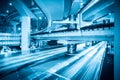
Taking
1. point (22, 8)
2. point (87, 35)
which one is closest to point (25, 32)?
point (22, 8)

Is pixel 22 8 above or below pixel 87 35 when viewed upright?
above

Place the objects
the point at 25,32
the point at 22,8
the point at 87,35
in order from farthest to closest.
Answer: the point at 25,32, the point at 22,8, the point at 87,35

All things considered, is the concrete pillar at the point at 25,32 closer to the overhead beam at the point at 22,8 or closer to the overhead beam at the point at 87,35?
the overhead beam at the point at 22,8

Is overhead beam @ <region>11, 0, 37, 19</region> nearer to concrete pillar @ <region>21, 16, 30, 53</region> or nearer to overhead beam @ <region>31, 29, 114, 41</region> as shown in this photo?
concrete pillar @ <region>21, 16, 30, 53</region>

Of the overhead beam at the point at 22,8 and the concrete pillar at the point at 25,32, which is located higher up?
the overhead beam at the point at 22,8

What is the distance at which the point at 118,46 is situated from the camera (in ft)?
12.2

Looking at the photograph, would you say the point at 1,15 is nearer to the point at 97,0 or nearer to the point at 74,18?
the point at 74,18

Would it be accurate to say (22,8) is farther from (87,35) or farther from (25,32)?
(87,35)

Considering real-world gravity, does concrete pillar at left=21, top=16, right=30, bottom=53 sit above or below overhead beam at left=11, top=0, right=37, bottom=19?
below

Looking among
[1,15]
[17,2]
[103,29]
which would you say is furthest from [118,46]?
[1,15]

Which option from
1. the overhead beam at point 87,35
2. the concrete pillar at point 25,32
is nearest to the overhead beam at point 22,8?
the concrete pillar at point 25,32

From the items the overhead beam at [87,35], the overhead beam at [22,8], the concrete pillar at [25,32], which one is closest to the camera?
the overhead beam at [87,35]

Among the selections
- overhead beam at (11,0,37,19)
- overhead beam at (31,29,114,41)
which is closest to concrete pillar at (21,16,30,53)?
overhead beam at (11,0,37,19)

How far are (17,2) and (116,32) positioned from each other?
15755 mm
